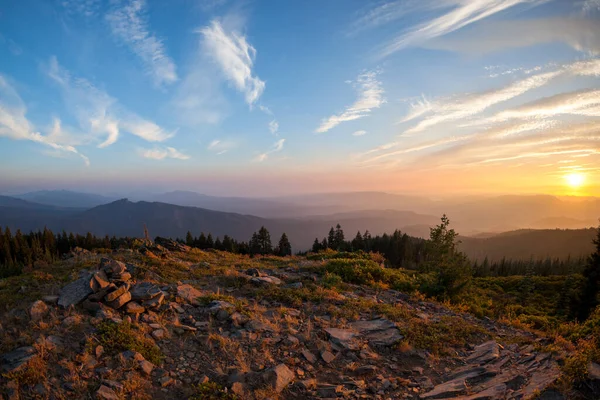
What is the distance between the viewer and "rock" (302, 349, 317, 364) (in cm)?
772

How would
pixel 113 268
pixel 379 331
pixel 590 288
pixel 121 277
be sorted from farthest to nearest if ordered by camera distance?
1. pixel 590 288
2. pixel 113 268
3. pixel 121 277
4. pixel 379 331

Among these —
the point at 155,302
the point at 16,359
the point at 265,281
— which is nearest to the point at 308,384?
the point at 155,302

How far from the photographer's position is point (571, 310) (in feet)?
96.0

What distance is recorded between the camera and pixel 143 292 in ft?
31.2

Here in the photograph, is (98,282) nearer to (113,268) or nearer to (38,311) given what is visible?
(113,268)

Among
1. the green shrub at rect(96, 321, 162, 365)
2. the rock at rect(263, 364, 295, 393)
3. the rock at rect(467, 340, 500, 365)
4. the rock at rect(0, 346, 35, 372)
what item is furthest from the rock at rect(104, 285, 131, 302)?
the rock at rect(467, 340, 500, 365)

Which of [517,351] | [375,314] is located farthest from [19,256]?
[517,351]

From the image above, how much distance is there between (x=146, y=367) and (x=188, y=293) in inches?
180

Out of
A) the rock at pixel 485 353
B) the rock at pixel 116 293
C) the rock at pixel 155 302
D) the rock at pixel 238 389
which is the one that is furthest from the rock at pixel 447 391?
the rock at pixel 116 293

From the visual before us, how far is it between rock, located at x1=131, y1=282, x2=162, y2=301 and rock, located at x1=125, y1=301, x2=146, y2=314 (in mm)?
296

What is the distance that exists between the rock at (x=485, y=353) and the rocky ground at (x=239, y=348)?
0.03 m

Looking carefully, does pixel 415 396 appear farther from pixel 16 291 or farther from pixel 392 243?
pixel 392 243

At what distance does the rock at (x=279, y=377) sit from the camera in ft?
21.0

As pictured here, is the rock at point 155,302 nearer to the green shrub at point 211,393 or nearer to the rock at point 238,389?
the green shrub at point 211,393
